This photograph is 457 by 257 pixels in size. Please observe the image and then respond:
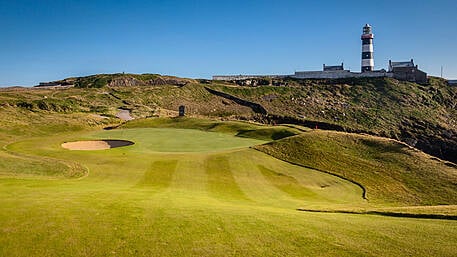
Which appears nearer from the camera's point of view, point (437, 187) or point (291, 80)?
point (437, 187)

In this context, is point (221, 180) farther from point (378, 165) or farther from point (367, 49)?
point (367, 49)

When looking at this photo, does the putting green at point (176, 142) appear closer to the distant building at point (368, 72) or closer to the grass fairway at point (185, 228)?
the grass fairway at point (185, 228)

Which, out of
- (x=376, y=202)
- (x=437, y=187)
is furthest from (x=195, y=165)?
(x=437, y=187)

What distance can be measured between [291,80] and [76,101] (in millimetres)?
65906

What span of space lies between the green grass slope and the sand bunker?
16582mm

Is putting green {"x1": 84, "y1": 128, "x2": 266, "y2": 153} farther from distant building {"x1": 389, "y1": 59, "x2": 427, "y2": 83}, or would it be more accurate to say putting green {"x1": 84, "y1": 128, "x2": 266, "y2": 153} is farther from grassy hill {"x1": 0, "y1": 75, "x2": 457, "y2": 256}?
distant building {"x1": 389, "y1": 59, "x2": 427, "y2": 83}

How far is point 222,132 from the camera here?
5916 cm

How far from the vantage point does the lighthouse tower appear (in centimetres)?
11862

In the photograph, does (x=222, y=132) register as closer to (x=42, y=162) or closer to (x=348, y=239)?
(x=42, y=162)

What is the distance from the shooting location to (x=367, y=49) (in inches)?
4754

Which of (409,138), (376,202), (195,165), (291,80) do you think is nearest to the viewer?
(376,202)

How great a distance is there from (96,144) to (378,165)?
97.6 feet

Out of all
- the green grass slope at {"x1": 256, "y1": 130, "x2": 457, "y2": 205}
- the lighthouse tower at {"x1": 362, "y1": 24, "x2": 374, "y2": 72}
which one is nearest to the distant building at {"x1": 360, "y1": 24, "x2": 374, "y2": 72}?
the lighthouse tower at {"x1": 362, "y1": 24, "x2": 374, "y2": 72}

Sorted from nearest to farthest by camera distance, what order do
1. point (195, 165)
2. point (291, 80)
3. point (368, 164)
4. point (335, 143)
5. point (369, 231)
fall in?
1. point (369, 231)
2. point (195, 165)
3. point (368, 164)
4. point (335, 143)
5. point (291, 80)
